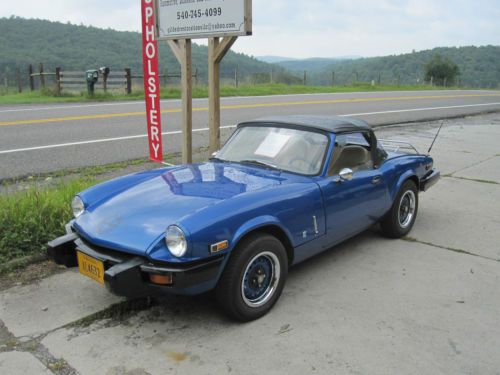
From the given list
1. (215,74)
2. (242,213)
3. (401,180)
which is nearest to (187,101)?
(215,74)

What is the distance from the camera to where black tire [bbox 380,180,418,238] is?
15.8 feet

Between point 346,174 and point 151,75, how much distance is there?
3.51 meters

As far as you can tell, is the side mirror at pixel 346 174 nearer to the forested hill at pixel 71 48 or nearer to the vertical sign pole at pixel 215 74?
the vertical sign pole at pixel 215 74

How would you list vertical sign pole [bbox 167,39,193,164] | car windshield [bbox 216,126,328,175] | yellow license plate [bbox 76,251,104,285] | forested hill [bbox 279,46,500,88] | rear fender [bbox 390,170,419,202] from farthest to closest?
forested hill [bbox 279,46,500,88] < vertical sign pole [bbox 167,39,193,164] < rear fender [bbox 390,170,419,202] < car windshield [bbox 216,126,328,175] < yellow license plate [bbox 76,251,104,285]

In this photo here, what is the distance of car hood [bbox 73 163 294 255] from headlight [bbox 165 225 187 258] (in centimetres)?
6

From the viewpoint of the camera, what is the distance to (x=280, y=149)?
4.16 meters

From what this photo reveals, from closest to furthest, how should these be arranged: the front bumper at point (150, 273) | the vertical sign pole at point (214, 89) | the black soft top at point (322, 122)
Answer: the front bumper at point (150, 273), the black soft top at point (322, 122), the vertical sign pole at point (214, 89)

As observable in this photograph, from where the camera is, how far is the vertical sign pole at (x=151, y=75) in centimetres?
605

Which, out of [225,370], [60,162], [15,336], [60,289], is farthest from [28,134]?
[225,370]

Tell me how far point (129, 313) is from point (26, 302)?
791mm

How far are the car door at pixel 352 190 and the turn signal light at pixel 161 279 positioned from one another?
4.92 ft

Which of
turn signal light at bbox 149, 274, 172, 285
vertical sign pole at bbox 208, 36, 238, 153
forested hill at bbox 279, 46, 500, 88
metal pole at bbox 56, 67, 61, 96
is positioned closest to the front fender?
turn signal light at bbox 149, 274, 172, 285

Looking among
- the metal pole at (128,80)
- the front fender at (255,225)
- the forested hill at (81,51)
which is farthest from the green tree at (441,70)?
the front fender at (255,225)

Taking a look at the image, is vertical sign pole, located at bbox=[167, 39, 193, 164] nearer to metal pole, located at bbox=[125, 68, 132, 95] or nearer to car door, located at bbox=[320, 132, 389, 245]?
car door, located at bbox=[320, 132, 389, 245]
